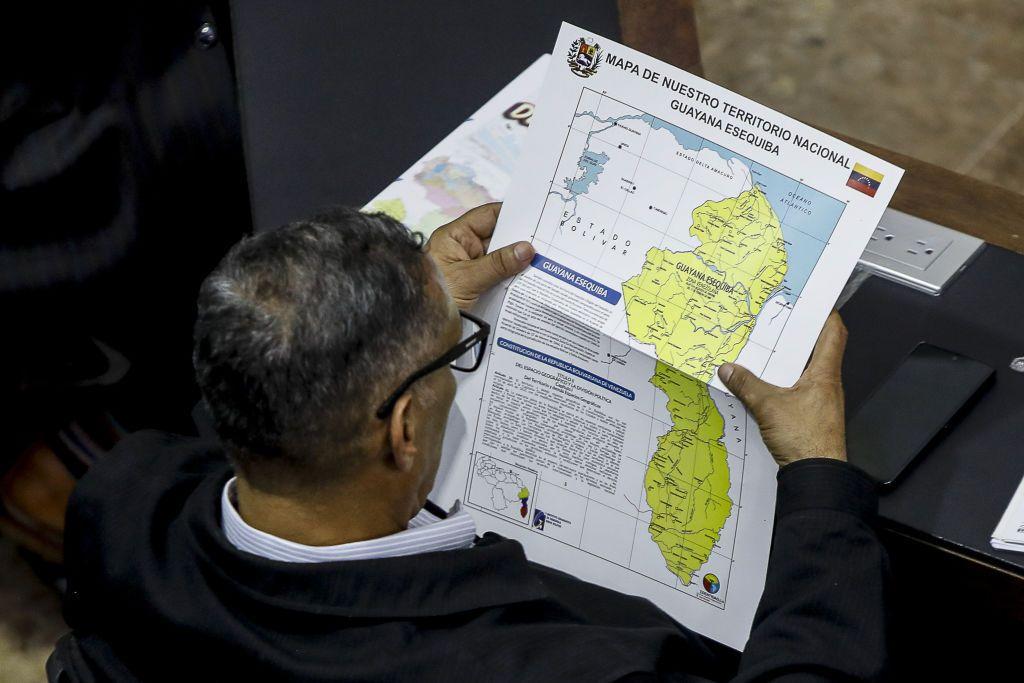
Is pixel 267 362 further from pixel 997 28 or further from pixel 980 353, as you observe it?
pixel 997 28

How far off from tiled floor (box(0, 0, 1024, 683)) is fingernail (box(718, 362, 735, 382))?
1.72 meters

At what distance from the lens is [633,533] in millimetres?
1216

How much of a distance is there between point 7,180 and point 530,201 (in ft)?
2.38

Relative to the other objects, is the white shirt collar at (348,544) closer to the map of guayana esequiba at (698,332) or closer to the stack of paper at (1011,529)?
the map of guayana esequiba at (698,332)

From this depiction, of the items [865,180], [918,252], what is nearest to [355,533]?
[865,180]

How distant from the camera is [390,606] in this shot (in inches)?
36.7

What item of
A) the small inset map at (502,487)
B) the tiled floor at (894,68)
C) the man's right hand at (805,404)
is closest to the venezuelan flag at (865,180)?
the man's right hand at (805,404)

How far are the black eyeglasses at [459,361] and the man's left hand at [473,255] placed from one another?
4 centimetres

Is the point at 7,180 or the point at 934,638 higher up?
the point at 7,180

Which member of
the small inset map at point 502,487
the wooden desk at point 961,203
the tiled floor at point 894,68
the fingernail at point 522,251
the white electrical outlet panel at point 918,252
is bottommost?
the small inset map at point 502,487

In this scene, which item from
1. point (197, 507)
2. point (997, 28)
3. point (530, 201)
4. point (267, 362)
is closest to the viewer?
point (267, 362)

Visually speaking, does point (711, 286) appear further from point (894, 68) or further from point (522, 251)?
point (894, 68)

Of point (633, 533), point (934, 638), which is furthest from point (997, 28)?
point (633, 533)

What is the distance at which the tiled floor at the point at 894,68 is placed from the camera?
2662 mm
